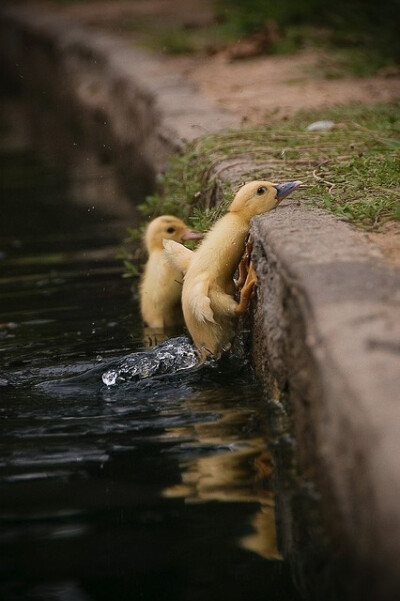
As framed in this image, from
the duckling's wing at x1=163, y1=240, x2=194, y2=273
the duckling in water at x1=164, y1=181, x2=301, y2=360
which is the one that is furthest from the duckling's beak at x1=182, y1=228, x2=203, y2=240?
the duckling in water at x1=164, y1=181, x2=301, y2=360

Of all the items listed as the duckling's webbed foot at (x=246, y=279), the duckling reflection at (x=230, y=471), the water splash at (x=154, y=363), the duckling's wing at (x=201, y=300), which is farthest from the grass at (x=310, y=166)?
the duckling reflection at (x=230, y=471)

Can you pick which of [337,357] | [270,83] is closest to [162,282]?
[337,357]

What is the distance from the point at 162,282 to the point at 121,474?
2031 mm

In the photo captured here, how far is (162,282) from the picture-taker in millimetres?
5445

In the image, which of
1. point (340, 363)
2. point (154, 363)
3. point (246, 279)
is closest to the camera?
point (340, 363)

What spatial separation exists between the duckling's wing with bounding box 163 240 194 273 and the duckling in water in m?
0.41

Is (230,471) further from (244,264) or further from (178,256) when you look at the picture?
(178,256)

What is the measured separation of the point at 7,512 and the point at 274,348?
105 centimetres

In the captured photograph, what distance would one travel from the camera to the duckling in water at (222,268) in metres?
4.43

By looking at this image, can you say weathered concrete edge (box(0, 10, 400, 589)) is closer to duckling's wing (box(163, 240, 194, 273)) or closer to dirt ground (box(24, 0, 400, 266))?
dirt ground (box(24, 0, 400, 266))

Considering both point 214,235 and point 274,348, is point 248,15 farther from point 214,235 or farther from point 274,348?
point 274,348

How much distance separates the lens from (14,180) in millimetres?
10141

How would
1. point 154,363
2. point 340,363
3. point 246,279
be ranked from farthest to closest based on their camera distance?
point 154,363, point 246,279, point 340,363

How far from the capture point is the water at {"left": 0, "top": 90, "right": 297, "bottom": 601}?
9.50ft
